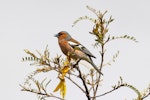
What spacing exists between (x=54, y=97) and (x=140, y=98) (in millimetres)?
1152

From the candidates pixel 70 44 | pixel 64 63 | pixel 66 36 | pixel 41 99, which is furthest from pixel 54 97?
pixel 66 36

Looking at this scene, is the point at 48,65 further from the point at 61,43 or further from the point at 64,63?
the point at 61,43

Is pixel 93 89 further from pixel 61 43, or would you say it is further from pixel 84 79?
pixel 61 43

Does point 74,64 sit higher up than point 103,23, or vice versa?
point 103,23

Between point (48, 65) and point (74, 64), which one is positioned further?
point (74, 64)

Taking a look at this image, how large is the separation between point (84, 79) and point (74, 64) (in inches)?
10.4

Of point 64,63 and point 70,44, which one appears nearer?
Answer: point 64,63

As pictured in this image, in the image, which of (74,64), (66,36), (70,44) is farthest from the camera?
(66,36)

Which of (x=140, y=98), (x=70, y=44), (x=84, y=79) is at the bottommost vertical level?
(x=140, y=98)

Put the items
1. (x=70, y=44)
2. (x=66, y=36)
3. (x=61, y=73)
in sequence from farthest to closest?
(x=66, y=36), (x=70, y=44), (x=61, y=73)

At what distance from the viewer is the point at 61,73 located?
4.20m

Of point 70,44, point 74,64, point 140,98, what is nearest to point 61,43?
point 70,44

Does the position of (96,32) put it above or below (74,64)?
above

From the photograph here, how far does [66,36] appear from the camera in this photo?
8008 mm
